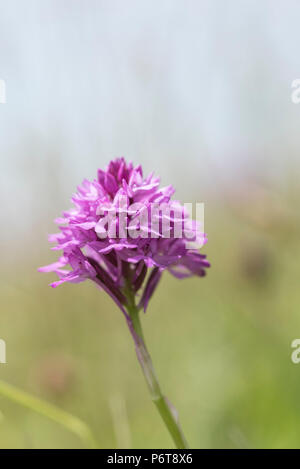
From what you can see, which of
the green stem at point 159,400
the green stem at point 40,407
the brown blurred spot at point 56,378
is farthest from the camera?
the brown blurred spot at point 56,378

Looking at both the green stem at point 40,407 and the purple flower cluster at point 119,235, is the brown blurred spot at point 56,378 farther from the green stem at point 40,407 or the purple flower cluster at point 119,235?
the purple flower cluster at point 119,235

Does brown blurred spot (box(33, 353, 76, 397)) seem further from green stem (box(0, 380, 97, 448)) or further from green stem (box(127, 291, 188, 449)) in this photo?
→ green stem (box(127, 291, 188, 449))

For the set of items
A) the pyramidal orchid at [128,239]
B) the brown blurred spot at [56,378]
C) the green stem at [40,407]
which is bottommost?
the brown blurred spot at [56,378]

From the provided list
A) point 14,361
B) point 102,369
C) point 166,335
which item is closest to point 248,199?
point 166,335

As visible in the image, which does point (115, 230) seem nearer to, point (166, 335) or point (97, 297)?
point (166, 335)

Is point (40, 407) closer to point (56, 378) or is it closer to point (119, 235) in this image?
point (56, 378)

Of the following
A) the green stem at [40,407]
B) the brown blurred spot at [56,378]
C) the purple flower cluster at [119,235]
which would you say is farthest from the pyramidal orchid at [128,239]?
the brown blurred spot at [56,378]

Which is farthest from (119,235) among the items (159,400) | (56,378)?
(56,378)
